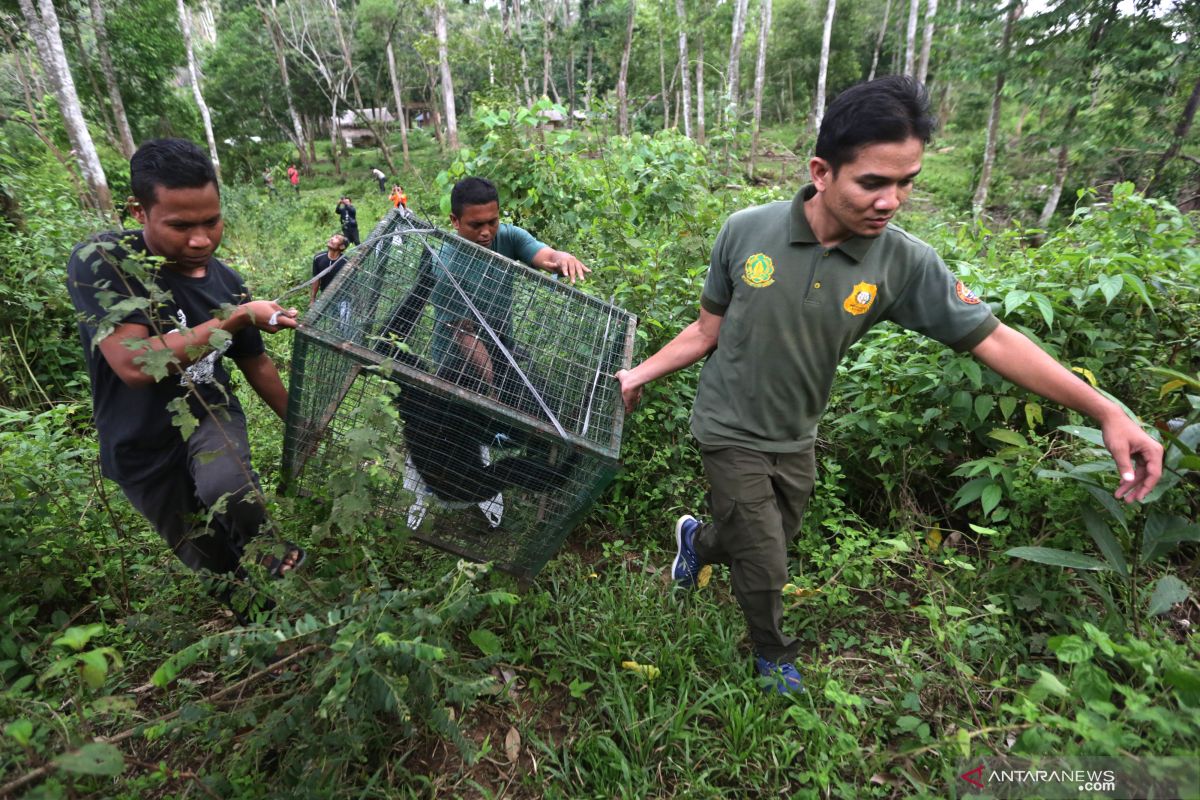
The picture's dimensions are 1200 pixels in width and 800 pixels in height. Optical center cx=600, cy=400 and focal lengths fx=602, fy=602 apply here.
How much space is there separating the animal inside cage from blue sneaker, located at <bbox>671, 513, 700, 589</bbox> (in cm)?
61

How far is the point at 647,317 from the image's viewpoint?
3.07 metres

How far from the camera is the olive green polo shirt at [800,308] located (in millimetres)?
1798

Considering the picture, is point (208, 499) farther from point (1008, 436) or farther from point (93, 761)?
point (1008, 436)

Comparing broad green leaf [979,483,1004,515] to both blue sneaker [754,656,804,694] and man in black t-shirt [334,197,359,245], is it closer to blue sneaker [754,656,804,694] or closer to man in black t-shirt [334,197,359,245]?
blue sneaker [754,656,804,694]

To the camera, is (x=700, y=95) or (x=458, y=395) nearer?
(x=458, y=395)

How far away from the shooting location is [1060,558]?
1.96m

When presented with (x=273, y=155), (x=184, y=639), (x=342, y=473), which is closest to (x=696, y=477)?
(x=342, y=473)

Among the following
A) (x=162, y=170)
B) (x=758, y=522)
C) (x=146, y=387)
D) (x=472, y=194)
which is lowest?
(x=758, y=522)

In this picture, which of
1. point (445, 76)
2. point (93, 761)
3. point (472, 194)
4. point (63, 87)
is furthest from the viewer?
point (445, 76)

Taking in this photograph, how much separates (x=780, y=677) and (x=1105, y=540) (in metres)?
1.15

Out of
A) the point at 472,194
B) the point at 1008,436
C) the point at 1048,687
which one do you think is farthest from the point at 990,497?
the point at 472,194

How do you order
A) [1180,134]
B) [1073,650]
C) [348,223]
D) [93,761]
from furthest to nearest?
1. [1180,134]
2. [348,223]
3. [1073,650]
4. [93,761]

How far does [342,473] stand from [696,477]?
73.1 inches

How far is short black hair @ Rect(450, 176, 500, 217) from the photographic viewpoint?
2.78m
